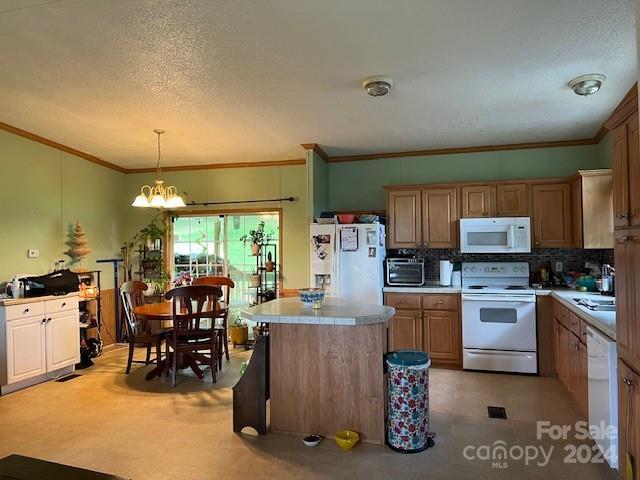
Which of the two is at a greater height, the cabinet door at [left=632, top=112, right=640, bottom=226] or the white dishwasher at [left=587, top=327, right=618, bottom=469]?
the cabinet door at [left=632, top=112, right=640, bottom=226]

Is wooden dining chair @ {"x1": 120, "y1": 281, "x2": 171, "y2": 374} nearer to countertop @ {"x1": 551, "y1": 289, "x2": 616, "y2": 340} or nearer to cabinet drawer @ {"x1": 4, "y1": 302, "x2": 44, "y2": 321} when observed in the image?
cabinet drawer @ {"x1": 4, "y1": 302, "x2": 44, "y2": 321}

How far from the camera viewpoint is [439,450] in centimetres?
277

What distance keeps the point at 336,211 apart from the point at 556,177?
2605mm

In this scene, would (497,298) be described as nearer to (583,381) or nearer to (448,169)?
(583,381)

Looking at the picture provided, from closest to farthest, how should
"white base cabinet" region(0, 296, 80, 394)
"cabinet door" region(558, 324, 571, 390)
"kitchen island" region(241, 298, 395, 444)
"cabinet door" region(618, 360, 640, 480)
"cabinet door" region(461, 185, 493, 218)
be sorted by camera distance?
1. "cabinet door" region(618, 360, 640, 480)
2. "kitchen island" region(241, 298, 395, 444)
3. "cabinet door" region(558, 324, 571, 390)
4. "white base cabinet" region(0, 296, 80, 394)
5. "cabinet door" region(461, 185, 493, 218)

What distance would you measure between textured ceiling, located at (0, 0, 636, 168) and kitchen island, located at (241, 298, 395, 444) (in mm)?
1693

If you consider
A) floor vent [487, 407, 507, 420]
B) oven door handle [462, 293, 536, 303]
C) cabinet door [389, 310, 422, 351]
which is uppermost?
oven door handle [462, 293, 536, 303]

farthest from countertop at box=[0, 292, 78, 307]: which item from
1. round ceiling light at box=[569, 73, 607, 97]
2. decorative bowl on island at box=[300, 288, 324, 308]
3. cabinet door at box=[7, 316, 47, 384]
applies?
round ceiling light at box=[569, 73, 607, 97]

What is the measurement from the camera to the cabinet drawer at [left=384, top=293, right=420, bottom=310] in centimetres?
473

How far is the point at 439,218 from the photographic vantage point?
16.2ft

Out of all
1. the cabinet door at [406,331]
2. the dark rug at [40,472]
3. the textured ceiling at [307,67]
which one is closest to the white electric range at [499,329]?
the cabinet door at [406,331]

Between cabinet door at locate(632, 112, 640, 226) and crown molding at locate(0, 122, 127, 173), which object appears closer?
cabinet door at locate(632, 112, 640, 226)

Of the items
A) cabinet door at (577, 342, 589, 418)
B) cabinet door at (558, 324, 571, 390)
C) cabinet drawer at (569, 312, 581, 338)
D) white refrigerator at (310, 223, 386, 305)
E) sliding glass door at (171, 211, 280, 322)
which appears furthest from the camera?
sliding glass door at (171, 211, 280, 322)

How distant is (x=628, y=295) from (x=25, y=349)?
15.5ft
